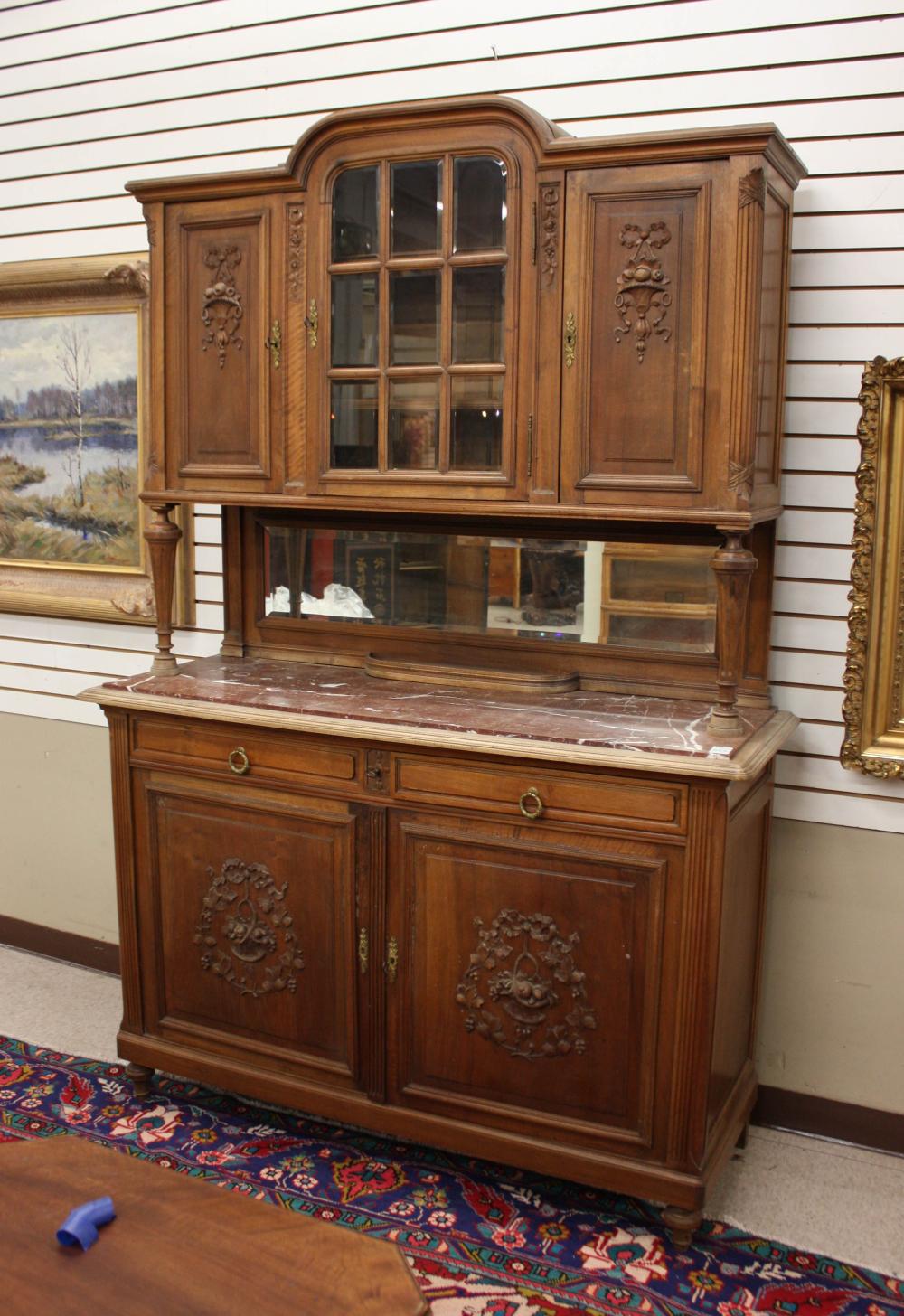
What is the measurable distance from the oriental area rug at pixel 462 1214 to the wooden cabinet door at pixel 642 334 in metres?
1.71

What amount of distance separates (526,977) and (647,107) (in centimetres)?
226

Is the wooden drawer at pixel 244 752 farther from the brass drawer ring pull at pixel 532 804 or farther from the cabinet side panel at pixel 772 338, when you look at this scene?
the cabinet side panel at pixel 772 338

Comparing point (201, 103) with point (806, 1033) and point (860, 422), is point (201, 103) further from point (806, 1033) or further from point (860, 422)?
point (806, 1033)

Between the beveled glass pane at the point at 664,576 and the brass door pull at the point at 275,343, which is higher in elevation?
the brass door pull at the point at 275,343

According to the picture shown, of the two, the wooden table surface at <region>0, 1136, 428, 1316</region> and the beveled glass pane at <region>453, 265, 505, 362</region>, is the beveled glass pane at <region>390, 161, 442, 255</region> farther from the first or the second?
the wooden table surface at <region>0, 1136, 428, 1316</region>

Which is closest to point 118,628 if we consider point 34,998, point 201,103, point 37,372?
point 37,372

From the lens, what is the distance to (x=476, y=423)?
305 cm

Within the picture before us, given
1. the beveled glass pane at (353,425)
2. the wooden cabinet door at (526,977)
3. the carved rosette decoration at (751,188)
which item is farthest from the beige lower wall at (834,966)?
the carved rosette decoration at (751,188)

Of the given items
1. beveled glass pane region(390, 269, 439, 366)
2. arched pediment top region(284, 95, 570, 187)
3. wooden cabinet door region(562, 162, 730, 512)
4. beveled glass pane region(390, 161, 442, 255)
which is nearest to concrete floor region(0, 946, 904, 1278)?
wooden cabinet door region(562, 162, 730, 512)

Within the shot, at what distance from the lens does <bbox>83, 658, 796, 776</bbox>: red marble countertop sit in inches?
111

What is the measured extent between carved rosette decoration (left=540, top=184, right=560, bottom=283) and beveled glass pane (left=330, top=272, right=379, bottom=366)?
450 millimetres

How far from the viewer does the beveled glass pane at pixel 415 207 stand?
3.03m

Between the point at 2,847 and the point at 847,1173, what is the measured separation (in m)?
3.10

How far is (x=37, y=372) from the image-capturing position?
14.4 feet
